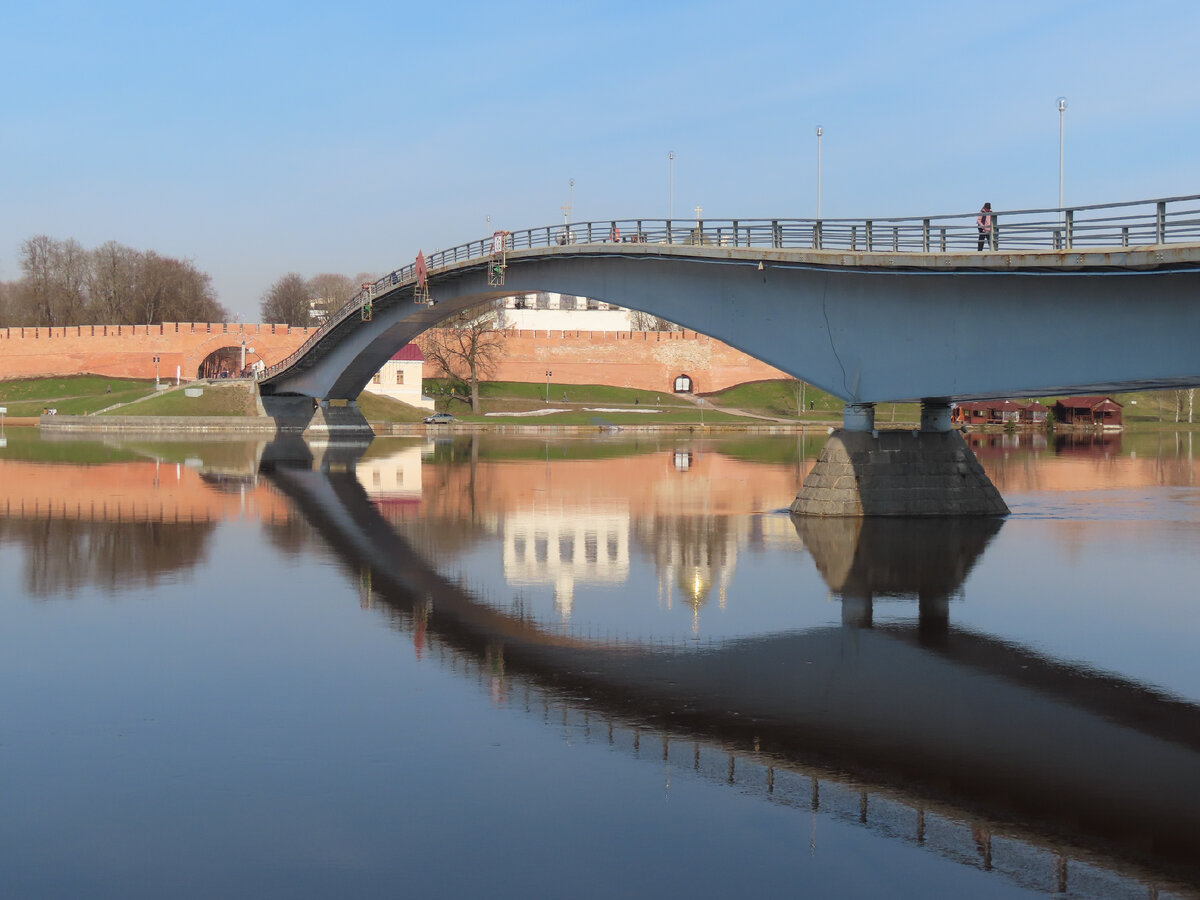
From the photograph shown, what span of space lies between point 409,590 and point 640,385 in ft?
328

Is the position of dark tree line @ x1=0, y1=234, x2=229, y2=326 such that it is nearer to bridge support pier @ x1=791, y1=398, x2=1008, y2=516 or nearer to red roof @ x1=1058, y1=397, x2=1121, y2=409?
red roof @ x1=1058, y1=397, x2=1121, y2=409

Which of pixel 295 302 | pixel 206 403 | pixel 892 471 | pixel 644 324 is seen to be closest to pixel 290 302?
pixel 295 302

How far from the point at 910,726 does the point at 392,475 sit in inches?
1275

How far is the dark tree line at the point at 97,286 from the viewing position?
126 metres

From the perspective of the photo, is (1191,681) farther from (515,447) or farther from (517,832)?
(515,447)

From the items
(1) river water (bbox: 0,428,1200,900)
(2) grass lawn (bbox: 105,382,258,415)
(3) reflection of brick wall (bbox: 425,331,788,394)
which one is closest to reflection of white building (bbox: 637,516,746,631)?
(1) river water (bbox: 0,428,1200,900)

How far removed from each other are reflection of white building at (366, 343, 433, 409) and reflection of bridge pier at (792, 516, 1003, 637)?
65.2 metres

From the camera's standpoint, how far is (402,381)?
9119 cm

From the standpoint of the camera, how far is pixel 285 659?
1475 centimetres

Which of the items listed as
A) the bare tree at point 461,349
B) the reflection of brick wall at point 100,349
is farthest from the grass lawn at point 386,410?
the reflection of brick wall at point 100,349

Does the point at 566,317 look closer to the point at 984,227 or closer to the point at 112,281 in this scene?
the point at 112,281

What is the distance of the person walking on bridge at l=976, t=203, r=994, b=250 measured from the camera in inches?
920

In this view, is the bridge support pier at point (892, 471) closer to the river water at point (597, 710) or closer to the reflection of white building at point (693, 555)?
the river water at point (597, 710)

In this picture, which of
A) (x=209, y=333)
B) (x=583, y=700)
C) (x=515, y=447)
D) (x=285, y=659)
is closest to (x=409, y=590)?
(x=285, y=659)
